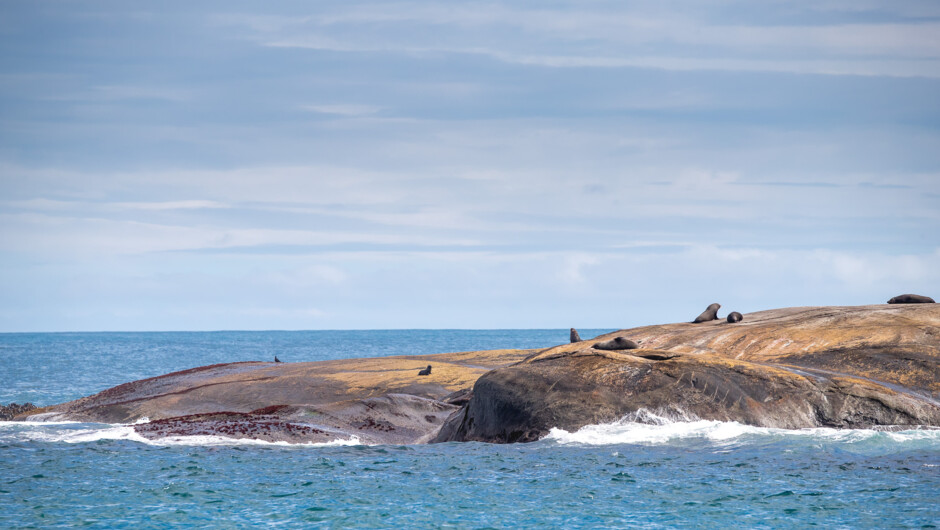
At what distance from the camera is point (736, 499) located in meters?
15.7

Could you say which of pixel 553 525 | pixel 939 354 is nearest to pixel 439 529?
pixel 553 525

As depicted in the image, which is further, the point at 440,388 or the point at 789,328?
the point at 440,388

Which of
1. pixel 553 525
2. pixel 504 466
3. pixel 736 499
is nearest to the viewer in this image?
pixel 553 525

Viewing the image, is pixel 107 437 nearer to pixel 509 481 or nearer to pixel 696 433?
pixel 509 481

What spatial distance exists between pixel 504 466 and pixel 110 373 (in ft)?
209

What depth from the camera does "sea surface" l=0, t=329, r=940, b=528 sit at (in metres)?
14.9

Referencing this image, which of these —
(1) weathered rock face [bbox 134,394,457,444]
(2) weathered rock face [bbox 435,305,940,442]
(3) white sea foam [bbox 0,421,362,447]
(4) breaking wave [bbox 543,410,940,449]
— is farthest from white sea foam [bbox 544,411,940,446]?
(3) white sea foam [bbox 0,421,362,447]

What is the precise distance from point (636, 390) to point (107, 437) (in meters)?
15.7

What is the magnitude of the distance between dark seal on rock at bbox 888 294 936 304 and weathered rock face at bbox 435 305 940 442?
6.87m

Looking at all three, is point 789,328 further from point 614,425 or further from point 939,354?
point 614,425

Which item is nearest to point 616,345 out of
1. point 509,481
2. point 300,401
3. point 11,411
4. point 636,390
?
point 636,390

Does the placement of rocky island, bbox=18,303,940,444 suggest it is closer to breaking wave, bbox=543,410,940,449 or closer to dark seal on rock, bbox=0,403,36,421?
breaking wave, bbox=543,410,940,449

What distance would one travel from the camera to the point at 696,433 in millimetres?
20812

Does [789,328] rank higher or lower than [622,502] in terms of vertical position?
higher
